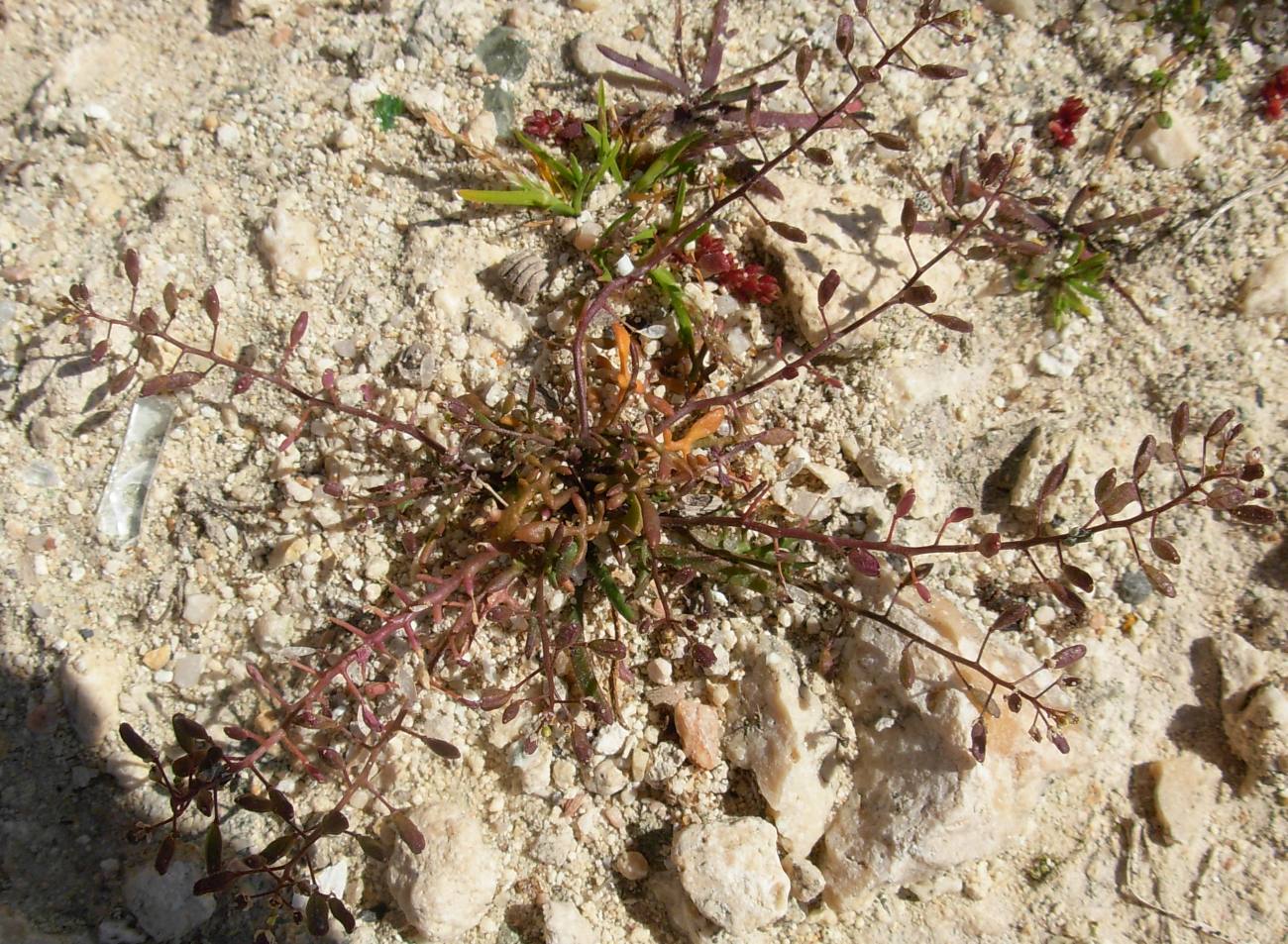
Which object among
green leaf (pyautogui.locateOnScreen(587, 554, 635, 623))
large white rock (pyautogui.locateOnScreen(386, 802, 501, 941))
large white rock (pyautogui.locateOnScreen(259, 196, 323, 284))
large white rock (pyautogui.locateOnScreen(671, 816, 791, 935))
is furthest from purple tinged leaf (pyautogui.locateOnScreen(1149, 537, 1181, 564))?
large white rock (pyautogui.locateOnScreen(259, 196, 323, 284))

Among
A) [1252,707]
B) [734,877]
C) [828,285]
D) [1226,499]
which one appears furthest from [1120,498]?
[734,877]

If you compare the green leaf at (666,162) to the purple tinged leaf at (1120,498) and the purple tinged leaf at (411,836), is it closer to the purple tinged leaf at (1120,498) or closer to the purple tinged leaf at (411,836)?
the purple tinged leaf at (1120,498)

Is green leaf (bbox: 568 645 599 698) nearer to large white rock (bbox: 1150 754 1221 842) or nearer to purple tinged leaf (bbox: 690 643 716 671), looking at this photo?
purple tinged leaf (bbox: 690 643 716 671)

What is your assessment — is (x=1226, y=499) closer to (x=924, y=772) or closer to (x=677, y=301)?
(x=924, y=772)

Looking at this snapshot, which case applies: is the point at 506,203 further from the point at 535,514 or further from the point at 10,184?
the point at 10,184

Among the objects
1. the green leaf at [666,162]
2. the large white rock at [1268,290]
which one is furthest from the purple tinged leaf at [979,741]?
the green leaf at [666,162]

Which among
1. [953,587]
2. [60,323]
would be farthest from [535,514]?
[60,323]

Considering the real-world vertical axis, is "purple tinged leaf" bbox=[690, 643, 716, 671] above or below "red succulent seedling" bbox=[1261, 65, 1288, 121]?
below
